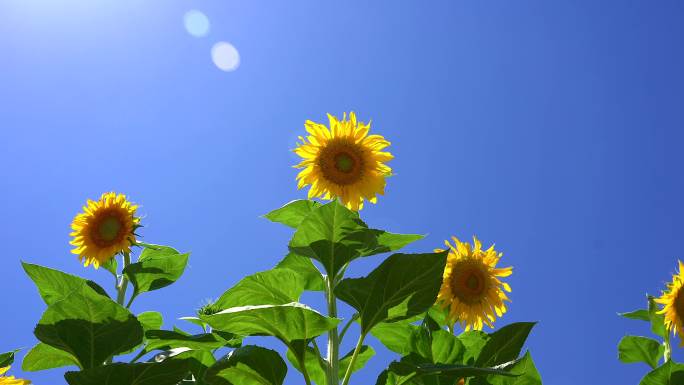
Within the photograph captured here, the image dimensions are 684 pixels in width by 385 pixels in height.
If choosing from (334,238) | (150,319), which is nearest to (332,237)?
(334,238)

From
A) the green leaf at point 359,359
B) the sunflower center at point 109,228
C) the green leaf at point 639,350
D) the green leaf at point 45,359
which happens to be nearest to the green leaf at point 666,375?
the green leaf at point 639,350

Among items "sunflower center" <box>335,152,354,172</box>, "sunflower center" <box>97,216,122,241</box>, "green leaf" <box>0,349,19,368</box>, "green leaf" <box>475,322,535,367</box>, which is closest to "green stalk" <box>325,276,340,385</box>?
"green leaf" <box>475,322,535,367</box>

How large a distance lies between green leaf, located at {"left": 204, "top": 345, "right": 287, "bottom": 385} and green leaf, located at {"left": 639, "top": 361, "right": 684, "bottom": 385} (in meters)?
2.11

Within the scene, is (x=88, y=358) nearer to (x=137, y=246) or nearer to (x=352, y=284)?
(x=352, y=284)

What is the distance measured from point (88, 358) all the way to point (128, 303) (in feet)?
4.39

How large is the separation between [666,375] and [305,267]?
2.08 metres

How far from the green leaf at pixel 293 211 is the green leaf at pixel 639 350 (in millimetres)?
2448

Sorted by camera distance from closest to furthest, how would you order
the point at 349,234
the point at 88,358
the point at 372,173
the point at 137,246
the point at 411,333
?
the point at 88,358
the point at 349,234
the point at 411,333
the point at 372,173
the point at 137,246

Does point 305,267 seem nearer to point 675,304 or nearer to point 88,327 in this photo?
point 88,327

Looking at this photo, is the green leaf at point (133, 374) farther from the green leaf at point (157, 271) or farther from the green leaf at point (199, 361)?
the green leaf at point (157, 271)

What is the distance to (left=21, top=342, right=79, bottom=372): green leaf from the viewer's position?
251cm

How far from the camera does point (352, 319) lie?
2656 millimetres

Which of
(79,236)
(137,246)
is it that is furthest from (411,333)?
(79,236)

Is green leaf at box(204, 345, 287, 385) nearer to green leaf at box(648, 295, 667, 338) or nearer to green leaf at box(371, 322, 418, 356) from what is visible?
green leaf at box(371, 322, 418, 356)
